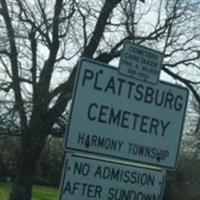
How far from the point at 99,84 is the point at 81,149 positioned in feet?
1.63

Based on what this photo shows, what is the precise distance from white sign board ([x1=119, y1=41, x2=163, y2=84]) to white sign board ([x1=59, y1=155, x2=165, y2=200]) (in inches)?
28.0

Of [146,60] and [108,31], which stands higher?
[108,31]

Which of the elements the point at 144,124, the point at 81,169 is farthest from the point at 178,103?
the point at 81,169

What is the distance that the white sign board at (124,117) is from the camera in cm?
520

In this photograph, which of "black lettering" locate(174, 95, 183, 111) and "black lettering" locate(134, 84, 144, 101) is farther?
"black lettering" locate(174, 95, 183, 111)

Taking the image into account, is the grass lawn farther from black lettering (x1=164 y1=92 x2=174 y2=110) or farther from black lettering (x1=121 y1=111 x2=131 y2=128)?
black lettering (x1=121 y1=111 x2=131 y2=128)

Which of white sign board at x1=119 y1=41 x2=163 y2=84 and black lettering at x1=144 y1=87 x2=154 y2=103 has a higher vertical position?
white sign board at x1=119 y1=41 x2=163 y2=84

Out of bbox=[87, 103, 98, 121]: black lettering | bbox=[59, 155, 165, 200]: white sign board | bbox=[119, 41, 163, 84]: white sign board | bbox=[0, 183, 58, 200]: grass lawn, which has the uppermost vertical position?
bbox=[119, 41, 163, 84]: white sign board

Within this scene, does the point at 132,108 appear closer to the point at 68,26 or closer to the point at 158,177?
the point at 158,177

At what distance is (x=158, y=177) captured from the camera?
582cm

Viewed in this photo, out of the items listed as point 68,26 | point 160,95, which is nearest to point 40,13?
point 68,26

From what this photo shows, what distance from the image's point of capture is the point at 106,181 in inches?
215

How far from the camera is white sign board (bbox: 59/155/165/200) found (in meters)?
5.22

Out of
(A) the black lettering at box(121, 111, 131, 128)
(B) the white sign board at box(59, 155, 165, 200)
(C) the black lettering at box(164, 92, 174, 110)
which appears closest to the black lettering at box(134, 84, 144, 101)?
(A) the black lettering at box(121, 111, 131, 128)
